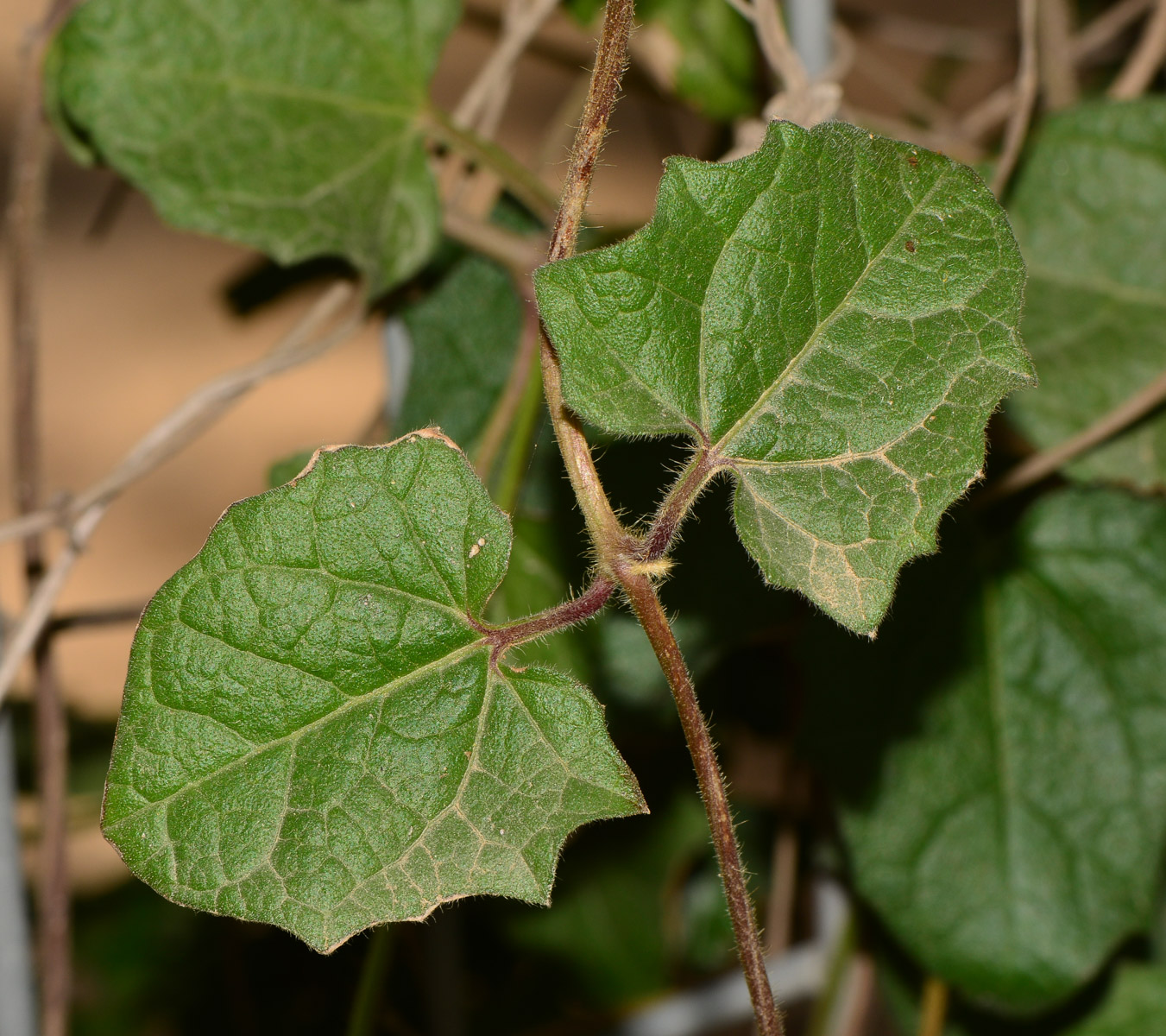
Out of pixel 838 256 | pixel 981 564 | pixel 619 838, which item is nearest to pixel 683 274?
pixel 838 256

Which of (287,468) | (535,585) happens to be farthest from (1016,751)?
(287,468)


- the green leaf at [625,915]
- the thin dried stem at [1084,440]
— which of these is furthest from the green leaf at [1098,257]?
the green leaf at [625,915]

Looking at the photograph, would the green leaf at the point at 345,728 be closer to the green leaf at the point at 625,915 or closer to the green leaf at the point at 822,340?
the green leaf at the point at 822,340

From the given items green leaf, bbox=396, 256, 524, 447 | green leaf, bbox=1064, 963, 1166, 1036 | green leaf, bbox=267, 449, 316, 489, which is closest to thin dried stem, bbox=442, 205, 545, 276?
green leaf, bbox=396, 256, 524, 447

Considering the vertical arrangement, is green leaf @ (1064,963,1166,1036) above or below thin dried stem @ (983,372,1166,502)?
below

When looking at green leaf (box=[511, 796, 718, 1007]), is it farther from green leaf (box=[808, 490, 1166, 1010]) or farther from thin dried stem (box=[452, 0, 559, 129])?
thin dried stem (box=[452, 0, 559, 129])

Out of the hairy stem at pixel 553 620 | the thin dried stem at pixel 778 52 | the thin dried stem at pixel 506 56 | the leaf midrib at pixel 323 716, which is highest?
the thin dried stem at pixel 778 52
